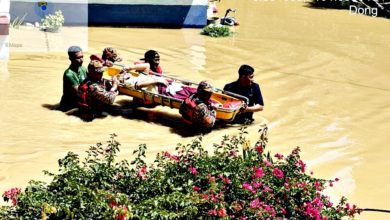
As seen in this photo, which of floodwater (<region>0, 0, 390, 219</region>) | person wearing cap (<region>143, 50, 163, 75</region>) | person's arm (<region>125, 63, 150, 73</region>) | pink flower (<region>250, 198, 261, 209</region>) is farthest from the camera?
person wearing cap (<region>143, 50, 163, 75</region>)

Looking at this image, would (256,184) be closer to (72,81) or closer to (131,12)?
(72,81)

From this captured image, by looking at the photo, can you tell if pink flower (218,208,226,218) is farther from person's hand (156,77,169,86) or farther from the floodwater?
person's hand (156,77,169,86)

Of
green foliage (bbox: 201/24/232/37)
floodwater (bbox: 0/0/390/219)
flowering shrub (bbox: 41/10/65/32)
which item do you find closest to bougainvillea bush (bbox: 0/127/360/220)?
floodwater (bbox: 0/0/390/219)

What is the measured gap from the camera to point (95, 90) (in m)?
8.05

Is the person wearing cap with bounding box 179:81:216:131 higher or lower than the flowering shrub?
lower

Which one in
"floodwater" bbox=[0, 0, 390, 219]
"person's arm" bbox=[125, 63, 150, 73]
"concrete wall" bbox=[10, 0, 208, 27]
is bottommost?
"floodwater" bbox=[0, 0, 390, 219]

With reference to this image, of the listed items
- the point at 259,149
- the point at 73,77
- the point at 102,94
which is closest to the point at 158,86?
the point at 102,94

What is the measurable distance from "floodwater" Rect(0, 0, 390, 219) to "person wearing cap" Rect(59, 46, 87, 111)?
9.0 inches

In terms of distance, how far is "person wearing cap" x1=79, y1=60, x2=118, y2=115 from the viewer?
8012 mm

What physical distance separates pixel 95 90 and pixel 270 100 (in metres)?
3.49

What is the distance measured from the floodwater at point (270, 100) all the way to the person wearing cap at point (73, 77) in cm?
23

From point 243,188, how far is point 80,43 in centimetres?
988

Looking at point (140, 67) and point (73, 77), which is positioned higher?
point (140, 67)

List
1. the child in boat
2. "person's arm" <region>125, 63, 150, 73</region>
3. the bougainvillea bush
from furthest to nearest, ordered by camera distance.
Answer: "person's arm" <region>125, 63, 150, 73</region>, the child in boat, the bougainvillea bush
